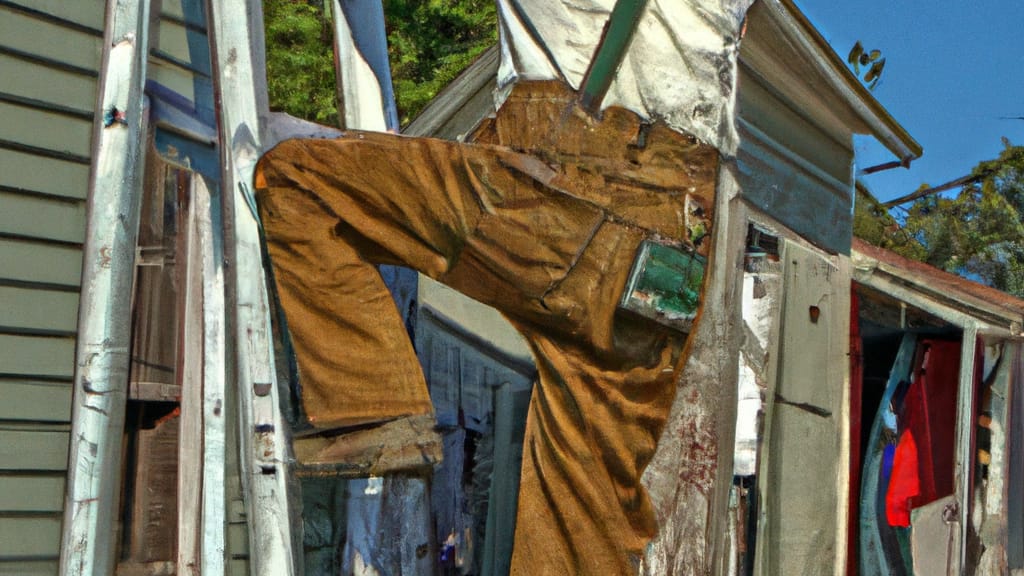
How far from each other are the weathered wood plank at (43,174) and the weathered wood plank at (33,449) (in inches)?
35.0

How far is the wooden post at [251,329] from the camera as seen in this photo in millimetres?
4223

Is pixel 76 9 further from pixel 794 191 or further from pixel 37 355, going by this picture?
pixel 794 191

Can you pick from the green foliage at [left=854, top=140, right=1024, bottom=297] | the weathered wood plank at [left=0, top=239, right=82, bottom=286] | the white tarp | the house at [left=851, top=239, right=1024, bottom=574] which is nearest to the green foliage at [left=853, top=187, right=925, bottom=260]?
the green foliage at [left=854, top=140, right=1024, bottom=297]

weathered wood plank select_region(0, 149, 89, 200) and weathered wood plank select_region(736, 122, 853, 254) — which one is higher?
weathered wood plank select_region(736, 122, 853, 254)

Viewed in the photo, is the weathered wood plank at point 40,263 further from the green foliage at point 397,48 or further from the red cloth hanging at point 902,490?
the green foliage at point 397,48

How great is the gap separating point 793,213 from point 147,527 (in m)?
2.82

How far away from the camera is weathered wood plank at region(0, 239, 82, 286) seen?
414 centimetres

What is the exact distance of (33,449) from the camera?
416 centimetres

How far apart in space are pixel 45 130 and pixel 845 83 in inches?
123

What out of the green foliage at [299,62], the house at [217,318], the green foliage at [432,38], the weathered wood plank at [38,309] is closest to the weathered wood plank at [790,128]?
the house at [217,318]

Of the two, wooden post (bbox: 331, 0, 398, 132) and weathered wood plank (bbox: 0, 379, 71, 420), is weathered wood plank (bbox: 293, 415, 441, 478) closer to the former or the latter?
weathered wood plank (bbox: 0, 379, 71, 420)

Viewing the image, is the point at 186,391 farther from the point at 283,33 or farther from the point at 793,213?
the point at 283,33

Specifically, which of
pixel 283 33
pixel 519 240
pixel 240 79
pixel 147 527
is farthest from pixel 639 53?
pixel 283 33

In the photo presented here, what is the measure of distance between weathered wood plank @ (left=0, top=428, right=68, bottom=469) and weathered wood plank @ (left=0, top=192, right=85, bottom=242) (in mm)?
720
